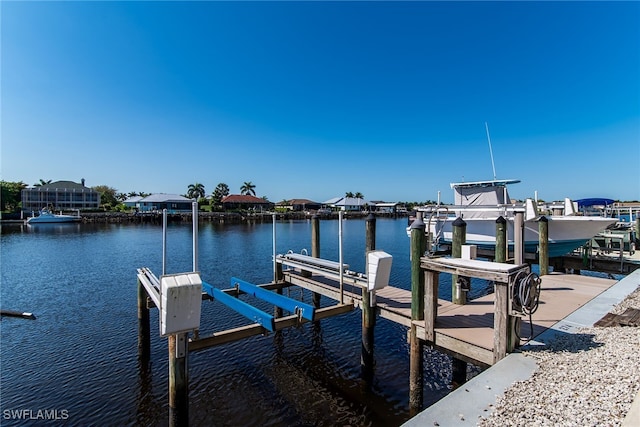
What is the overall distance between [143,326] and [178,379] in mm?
4549

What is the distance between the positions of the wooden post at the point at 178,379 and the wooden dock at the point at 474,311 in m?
4.18

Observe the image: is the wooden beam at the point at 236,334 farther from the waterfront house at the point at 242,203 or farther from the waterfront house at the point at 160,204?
the waterfront house at the point at 242,203

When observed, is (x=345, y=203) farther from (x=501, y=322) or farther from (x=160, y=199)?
(x=160, y=199)

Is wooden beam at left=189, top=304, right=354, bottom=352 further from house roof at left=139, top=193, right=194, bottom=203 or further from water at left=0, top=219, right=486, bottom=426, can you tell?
house roof at left=139, top=193, right=194, bottom=203

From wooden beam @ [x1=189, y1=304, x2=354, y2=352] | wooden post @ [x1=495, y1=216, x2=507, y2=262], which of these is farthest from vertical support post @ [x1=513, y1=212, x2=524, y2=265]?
wooden beam @ [x1=189, y1=304, x2=354, y2=352]

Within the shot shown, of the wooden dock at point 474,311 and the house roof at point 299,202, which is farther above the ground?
the house roof at point 299,202

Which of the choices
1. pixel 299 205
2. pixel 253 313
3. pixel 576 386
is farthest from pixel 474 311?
pixel 299 205

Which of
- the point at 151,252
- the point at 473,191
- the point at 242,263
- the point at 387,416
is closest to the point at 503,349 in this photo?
the point at 387,416

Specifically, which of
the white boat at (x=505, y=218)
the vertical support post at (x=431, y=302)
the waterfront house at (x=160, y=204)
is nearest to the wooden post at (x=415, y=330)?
the vertical support post at (x=431, y=302)

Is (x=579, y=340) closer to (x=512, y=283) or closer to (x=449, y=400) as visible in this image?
(x=512, y=283)

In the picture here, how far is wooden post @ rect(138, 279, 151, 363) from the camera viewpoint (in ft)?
29.7

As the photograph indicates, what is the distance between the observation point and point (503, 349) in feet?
16.2

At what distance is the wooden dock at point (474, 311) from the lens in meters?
Answer: 5.57

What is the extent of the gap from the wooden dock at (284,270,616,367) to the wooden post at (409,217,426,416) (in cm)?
25
